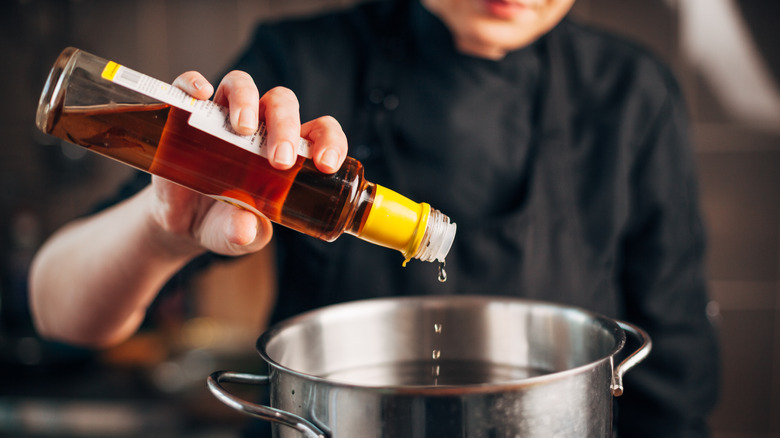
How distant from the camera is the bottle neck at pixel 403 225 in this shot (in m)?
0.48

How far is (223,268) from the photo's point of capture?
1771 millimetres

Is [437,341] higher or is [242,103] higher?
[242,103]

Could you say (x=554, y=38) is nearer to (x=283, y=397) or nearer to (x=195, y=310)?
(x=283, y=397)

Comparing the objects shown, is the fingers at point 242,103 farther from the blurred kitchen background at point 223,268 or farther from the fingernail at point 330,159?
the blurred kitchen background at point 223,268

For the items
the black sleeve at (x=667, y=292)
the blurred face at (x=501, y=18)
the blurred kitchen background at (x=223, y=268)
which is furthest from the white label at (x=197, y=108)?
the blurred kitchen background at (x=223, y=268)

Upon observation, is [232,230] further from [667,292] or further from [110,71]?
[667,292]

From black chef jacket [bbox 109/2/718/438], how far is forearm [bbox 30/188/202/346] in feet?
0.80

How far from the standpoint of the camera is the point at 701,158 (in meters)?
1.68

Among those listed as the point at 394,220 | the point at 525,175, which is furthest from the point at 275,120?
the point at 525,175

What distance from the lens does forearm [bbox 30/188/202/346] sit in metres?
0.69

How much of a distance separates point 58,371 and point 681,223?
1.47 meters

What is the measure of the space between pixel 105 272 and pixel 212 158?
31cm

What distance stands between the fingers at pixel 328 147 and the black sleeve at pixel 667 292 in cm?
65

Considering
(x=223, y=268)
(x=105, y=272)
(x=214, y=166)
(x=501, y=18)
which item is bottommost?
(x=223, y=268)
